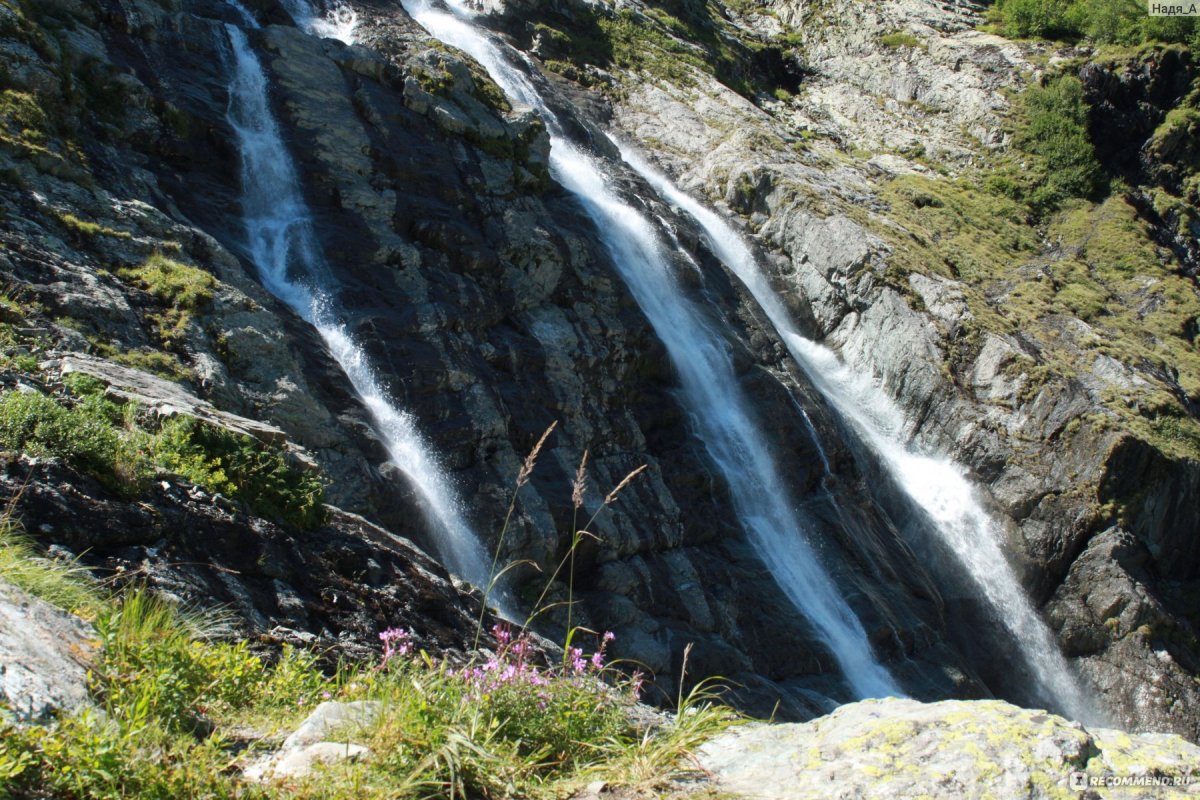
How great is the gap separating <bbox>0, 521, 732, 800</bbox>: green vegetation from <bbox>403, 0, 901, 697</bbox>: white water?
14736 millimetres

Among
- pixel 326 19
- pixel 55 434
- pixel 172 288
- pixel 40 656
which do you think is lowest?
pixel 172 288

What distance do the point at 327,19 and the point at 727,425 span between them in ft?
60.6

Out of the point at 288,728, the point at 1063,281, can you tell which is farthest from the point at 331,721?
the point at 1063,281

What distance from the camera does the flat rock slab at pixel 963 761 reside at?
10.8 feet

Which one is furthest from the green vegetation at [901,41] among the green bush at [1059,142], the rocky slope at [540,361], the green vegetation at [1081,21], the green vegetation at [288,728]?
the green vegetation at [288,728]

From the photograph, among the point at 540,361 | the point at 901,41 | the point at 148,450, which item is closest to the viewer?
the point at 148,450

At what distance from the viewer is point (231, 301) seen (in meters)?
12.8

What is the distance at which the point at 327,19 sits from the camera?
27062 mm

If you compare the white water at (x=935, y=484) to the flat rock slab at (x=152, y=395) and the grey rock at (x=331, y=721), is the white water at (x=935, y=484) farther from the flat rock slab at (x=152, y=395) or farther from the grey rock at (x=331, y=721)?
the grey rock at (x=331, y=721)

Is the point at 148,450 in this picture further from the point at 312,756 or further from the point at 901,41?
the point at 901,41

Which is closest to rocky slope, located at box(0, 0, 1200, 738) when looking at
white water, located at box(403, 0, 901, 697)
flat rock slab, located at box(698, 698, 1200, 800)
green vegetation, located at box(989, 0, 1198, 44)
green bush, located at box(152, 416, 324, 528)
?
green bush, located at box(152, 416, 324, 528)

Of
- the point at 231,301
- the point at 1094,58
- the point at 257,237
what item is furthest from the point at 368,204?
the point at 1094,58

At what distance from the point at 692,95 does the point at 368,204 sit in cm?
2582

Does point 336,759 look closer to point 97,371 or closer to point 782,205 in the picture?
point 97,371
